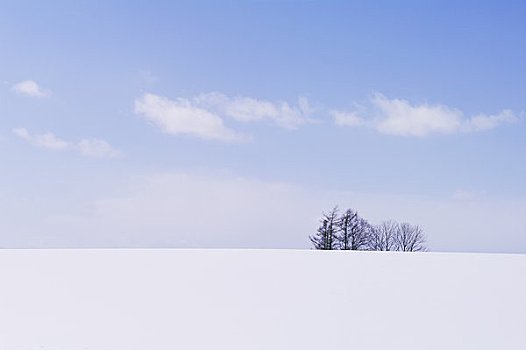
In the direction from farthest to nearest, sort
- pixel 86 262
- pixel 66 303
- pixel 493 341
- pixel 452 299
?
pixel 86 262
pixel 66 303
pixel 452 299
pixel 493 341

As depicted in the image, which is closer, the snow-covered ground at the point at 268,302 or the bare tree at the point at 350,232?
the snow-covered ground at the point at 268,302

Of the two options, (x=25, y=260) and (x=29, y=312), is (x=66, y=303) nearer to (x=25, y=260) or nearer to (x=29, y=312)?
(x=29, y=312)

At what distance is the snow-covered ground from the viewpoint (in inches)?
271

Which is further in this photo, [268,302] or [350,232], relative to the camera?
[350,232]

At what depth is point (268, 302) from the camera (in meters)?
8.19

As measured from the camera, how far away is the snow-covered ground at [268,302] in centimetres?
688

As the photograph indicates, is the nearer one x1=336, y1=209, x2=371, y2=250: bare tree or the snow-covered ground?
the snow-covered ground

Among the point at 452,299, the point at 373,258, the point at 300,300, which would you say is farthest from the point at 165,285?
the point at 452,299

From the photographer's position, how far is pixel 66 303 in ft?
28.0

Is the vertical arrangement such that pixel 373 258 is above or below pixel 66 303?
above

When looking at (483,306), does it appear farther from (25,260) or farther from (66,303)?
(25,260)

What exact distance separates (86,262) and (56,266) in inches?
20.9

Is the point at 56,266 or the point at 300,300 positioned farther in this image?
the point at 56,266

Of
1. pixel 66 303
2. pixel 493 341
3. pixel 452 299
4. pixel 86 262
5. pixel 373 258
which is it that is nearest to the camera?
pixel 493 341
